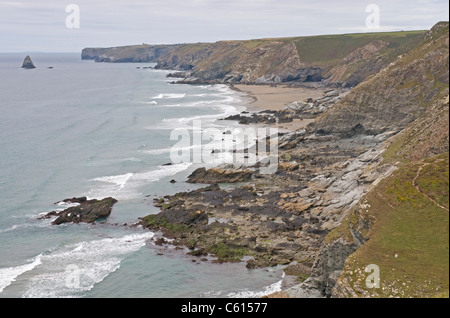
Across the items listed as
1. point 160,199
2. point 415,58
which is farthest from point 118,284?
point 415,58

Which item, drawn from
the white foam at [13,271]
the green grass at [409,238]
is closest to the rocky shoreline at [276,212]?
→ the green grass at [409,238]

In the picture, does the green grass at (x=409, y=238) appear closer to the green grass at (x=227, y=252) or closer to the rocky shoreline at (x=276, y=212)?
the rocky shoreline at (x=276, y=212)

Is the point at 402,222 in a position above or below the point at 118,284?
above

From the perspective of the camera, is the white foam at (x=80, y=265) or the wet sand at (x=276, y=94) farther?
the wet sand at (x=276, y=94)

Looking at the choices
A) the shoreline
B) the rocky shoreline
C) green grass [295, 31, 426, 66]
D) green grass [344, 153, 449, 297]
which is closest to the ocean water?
the rocky shoreline

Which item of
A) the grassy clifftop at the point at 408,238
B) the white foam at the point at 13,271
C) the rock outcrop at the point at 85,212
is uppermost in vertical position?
the grassy clifftop at the point at 408,238
